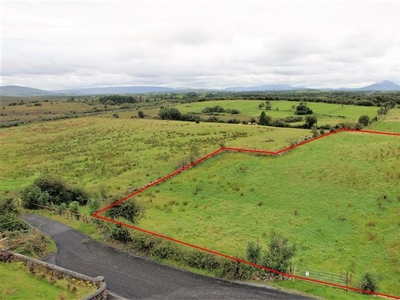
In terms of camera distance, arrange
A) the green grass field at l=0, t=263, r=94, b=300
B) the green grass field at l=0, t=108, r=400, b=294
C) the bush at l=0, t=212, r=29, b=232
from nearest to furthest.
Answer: the green grass field at l=0, t=263, r=94, b=300
the green grass field at l=0, t=108, r=400, b=294
the bush at l=0, t=212, r=29, b=232

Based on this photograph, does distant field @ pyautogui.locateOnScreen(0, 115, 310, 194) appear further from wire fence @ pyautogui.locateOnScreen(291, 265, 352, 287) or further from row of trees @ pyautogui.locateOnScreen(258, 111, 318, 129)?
wire fence @ pyautogui.locateOnScreen(291, 265, 352, 287)

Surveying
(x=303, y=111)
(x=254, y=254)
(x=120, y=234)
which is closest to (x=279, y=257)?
(x=254, y=254)

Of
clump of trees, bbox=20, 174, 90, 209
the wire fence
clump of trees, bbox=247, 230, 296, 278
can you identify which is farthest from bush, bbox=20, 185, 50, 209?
the wire fence

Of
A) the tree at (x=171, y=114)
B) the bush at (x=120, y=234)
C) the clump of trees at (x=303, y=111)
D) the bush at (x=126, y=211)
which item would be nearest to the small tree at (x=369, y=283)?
the bush at (x=120, y=234)

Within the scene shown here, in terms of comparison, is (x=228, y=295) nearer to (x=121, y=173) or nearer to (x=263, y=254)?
(x=263, y=254)

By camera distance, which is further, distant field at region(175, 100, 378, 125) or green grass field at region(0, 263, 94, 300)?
distant field at region(175, 100, 378, 125)

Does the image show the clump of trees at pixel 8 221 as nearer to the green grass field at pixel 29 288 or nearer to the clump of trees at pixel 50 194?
the clump of trees at pixel 50 194

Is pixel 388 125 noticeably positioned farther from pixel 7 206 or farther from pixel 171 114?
pixel 171 114
